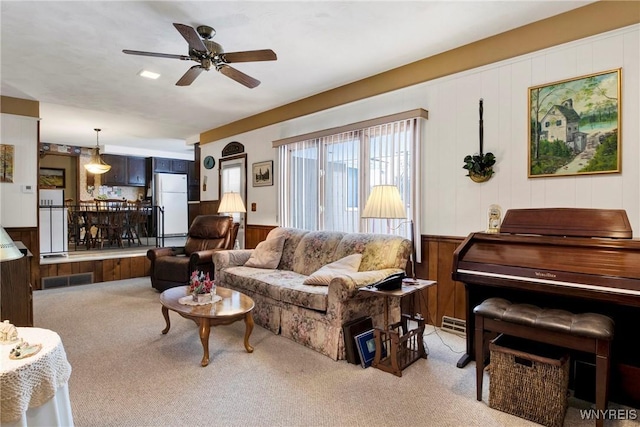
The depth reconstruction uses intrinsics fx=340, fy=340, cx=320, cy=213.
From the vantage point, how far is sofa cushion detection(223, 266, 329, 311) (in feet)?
9.23

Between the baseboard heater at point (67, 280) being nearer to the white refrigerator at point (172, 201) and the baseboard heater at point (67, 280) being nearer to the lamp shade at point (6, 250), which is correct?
the white refrigerator at point (172, 201)

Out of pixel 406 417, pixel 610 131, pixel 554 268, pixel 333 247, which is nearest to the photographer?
pixel 406 417

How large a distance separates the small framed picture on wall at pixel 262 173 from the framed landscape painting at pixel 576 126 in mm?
3491

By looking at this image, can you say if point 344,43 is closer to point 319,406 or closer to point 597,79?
point 597,79

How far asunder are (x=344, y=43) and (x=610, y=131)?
2.19 meters

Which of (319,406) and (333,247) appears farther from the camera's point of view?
(333,247)

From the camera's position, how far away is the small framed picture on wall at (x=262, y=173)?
5.23 m

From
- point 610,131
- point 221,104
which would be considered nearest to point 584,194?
point 610,131

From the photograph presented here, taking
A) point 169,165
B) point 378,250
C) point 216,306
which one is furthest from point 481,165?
point 169,165

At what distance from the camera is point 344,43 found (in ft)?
10.2

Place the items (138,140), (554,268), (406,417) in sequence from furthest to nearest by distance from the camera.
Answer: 1. (138,140)
2. (554,268)
3. (406,417)

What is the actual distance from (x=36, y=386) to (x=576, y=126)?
11.6 feet

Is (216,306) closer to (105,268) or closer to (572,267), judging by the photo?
(572,267)

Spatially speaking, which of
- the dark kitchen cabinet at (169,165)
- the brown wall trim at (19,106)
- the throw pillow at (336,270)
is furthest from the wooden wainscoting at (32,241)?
the dark kitchen cabinet at (169,165)
